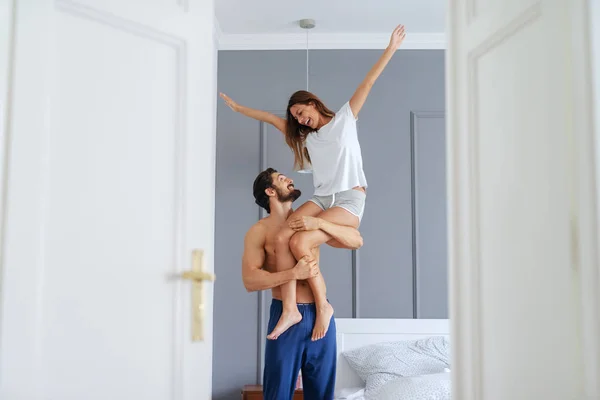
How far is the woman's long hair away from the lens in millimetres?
3320

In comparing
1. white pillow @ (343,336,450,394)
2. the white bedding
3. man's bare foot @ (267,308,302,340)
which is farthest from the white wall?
the white bedding

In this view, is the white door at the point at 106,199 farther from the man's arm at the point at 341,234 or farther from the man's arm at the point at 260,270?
the man's arm at the point at 341,234

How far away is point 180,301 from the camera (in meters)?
1.67

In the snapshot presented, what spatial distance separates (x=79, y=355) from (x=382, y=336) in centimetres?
280

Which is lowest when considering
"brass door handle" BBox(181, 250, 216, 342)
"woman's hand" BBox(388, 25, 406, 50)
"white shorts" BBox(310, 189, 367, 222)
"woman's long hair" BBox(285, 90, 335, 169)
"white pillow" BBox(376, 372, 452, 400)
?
"white pillow" BBox(376, 372, 452, 400)

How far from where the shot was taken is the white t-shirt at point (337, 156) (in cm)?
318

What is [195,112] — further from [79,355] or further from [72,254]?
[79,355]

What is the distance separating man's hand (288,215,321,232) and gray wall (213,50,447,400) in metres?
1.05

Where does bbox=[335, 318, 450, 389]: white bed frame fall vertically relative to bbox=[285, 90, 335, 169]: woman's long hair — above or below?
below

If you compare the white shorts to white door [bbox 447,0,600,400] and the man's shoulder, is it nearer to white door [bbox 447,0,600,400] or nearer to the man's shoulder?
the man's shoulder

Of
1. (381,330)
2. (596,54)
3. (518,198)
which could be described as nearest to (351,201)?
(381,330)

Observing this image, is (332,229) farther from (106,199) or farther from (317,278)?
(106,199)

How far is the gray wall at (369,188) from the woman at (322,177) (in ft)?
2.78

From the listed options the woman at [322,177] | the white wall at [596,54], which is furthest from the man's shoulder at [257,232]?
the white wall at [596,54]
